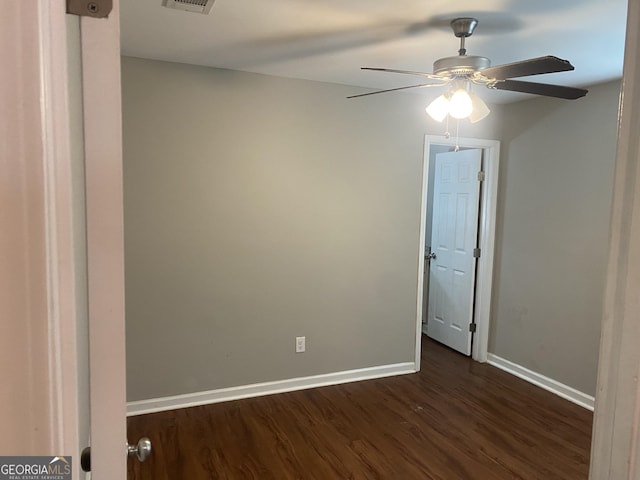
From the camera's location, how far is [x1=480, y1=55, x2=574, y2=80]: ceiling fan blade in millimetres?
1744

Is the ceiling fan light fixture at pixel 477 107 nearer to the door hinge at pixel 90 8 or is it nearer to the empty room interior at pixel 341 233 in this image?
the empty room interior at pixel 341 233

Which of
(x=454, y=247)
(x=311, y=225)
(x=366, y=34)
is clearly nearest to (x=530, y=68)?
(x=366, y=34)

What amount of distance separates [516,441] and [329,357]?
1.51 meters

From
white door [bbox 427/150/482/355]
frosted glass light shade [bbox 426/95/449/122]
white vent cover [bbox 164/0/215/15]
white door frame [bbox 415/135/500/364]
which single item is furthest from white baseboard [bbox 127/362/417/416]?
white vent cover [bbox 164/0/215/15]

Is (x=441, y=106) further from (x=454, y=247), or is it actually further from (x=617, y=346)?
(x=454, y=247)

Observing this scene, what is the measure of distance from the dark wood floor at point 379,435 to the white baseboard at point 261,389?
0.22 ft

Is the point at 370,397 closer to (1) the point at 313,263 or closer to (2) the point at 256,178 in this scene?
(1) the point at 313,263

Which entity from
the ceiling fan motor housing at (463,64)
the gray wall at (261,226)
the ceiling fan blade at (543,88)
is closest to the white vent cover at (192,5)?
the gray wall at (261,226)

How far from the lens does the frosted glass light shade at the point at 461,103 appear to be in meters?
2.20

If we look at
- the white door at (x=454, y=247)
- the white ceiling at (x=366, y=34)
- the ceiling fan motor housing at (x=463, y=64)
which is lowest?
the white door at (x=454, y=247)

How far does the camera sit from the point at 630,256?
724 mm

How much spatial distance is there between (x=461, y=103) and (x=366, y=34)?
651 millimetres

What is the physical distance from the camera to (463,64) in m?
2.07

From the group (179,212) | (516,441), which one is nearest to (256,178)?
(179,212)
